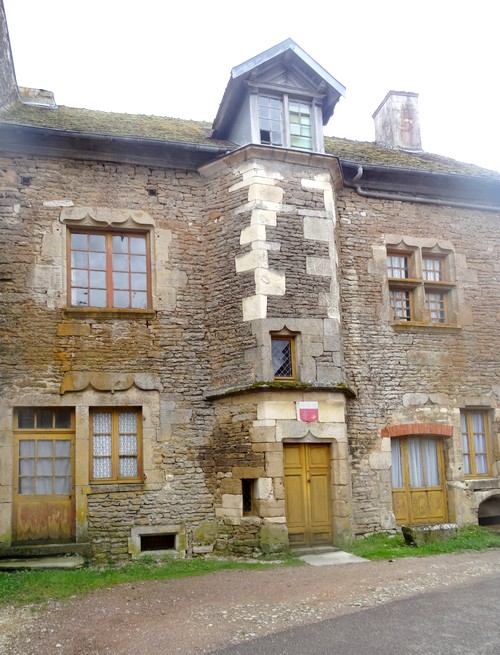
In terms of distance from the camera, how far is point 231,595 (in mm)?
7188

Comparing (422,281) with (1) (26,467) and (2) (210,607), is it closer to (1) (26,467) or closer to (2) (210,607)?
(2) (210,607)

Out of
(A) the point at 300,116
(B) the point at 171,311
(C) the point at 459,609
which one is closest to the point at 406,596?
(C) the point at 459,609

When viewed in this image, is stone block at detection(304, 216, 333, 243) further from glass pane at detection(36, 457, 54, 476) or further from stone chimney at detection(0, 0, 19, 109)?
stone chimney at detection(0, 0, 19, 109)

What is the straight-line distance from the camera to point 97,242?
1034 cm

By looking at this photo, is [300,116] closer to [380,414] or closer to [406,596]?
[380,414]

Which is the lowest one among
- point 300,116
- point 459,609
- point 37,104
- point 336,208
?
point 459,609

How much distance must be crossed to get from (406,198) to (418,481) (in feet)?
16.8

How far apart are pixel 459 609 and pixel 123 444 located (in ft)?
17.7

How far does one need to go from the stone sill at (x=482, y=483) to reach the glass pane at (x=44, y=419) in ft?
23.2

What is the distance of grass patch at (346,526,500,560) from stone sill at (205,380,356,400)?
237 cm

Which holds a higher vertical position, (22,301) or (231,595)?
(22,301)

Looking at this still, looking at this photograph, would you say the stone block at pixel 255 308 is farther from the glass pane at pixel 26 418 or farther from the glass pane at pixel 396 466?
the glass pane at pixel 26 418

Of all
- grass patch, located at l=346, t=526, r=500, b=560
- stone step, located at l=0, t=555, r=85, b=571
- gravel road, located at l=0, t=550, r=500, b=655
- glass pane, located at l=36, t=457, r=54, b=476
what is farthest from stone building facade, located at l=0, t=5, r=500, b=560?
gravel road, located at l=0, t=550, r=500, b=655

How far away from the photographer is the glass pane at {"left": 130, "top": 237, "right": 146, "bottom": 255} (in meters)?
10.5
